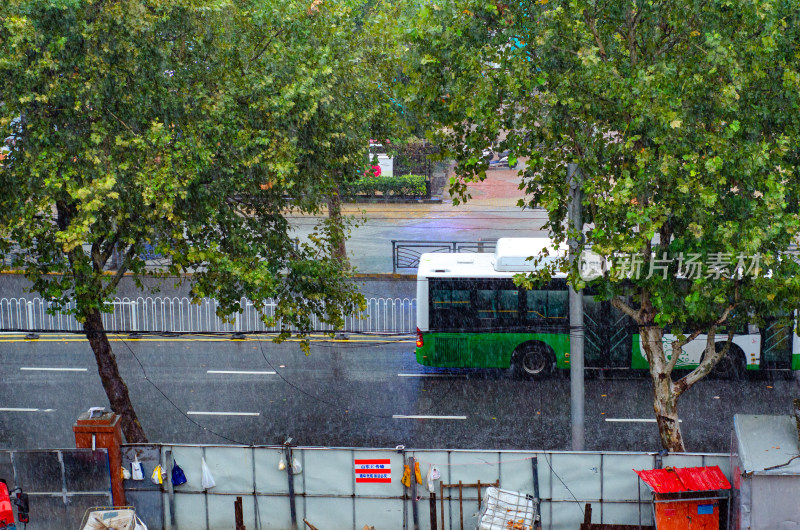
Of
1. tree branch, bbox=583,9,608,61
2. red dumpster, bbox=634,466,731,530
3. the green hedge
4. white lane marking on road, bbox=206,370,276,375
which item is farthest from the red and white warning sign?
the green hedge

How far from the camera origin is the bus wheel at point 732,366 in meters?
17.2

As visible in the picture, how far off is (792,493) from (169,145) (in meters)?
8.84

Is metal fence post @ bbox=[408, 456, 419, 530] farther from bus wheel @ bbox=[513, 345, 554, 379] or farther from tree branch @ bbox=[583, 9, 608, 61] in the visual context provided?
bus wheel @ bbox=[513, 345, 554, 379]

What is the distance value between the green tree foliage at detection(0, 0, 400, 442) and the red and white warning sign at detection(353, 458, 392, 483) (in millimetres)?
2416

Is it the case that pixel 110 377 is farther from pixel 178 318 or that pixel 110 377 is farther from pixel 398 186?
pixel 398 186

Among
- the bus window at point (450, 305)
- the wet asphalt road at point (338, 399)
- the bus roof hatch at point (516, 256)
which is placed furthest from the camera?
the bus window at point (450, 305)

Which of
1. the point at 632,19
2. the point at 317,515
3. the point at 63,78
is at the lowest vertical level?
the point at 317,515

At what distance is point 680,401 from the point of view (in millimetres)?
16266

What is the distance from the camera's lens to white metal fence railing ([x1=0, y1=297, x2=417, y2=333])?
20734mm

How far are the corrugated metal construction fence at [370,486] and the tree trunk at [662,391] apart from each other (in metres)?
0.96

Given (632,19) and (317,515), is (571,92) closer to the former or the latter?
(632,19)

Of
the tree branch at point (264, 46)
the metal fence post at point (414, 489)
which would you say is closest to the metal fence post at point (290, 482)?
the metal fence post at point (414, 489)

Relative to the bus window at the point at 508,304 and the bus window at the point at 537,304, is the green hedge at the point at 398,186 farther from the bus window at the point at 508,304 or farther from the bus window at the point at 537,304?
the bus window at the point at 537,304

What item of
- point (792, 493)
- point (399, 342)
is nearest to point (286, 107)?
point (792, 493)
